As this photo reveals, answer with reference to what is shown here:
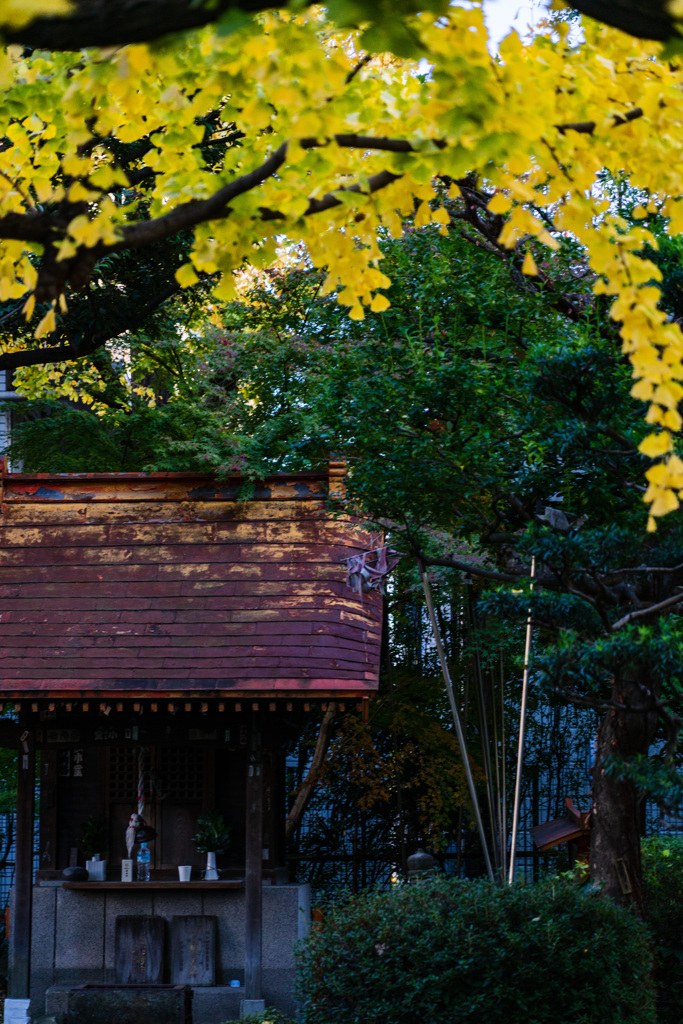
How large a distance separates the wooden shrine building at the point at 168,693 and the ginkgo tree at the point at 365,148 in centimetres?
489

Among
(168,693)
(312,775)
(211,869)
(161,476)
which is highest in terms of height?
(161,476)

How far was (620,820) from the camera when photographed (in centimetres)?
718

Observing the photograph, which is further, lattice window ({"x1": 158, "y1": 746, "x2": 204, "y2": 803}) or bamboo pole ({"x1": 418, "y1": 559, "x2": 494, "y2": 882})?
lattice window ({"x1": 158, "y1": 746, "x2": 204, "y2": 803})

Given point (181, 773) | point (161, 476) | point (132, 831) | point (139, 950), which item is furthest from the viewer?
point (161, 476)

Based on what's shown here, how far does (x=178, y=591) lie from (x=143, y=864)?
8.45 ft

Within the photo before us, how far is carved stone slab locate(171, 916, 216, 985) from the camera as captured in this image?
8.81 metres

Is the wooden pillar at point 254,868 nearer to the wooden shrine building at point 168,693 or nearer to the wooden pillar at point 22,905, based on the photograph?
the wooden shrine building at point 168,693

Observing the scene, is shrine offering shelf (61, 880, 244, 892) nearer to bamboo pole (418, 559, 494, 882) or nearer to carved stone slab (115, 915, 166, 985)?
carved stone slab (115, 915, 166, 985)

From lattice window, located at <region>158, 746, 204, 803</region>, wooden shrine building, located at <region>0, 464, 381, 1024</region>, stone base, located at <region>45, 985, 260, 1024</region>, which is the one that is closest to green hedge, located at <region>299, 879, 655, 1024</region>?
wooden shrine building, located at <region>0, 464, 381, 1024</region>

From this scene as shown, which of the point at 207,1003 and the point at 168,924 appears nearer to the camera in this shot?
the point at 207,1003

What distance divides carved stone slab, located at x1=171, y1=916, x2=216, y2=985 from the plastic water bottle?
496mm

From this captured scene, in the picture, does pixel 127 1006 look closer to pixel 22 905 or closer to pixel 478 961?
pixel 22 905

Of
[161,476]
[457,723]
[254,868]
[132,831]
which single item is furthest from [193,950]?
[161,476]

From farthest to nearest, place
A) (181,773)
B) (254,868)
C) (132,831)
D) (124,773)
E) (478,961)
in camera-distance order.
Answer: (124,773) < (181,773) < (132,831) < (254,868) < (478,961)
